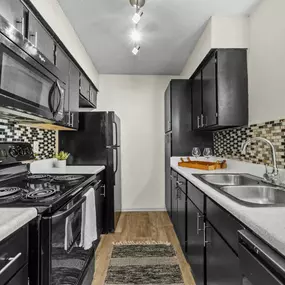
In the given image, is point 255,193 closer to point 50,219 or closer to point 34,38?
point 50,219

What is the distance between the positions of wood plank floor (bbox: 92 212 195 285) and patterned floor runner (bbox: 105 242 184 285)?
6 cm

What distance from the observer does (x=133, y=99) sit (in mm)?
3939

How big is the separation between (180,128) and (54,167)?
170cm

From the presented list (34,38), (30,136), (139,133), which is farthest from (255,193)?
(139,133)

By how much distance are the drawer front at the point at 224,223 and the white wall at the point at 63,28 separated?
179 centimetres

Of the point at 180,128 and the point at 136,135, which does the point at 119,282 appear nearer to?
the point at 180,128

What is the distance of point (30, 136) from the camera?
214 cm

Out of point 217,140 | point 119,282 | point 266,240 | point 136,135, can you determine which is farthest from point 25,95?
point 136,135

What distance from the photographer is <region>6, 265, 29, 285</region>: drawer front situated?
793mm

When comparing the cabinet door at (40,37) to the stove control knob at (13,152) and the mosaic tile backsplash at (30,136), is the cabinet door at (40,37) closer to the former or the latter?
the mosaic tile backsplash at (30,136)

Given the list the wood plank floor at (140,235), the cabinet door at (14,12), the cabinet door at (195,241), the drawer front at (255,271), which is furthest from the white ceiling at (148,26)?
the wood plank floor at (140,235)

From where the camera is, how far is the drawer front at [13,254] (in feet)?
2.40

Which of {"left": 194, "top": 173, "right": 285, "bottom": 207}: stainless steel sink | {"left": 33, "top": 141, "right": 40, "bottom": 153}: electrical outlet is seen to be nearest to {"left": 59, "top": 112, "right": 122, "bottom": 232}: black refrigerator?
{"left": 33, "top": 141, "right": 40, "bottom": 153}: electrical outlet

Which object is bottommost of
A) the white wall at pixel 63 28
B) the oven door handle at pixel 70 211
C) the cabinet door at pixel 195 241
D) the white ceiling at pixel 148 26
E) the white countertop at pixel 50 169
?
the cabinet door at pixel 195 241
